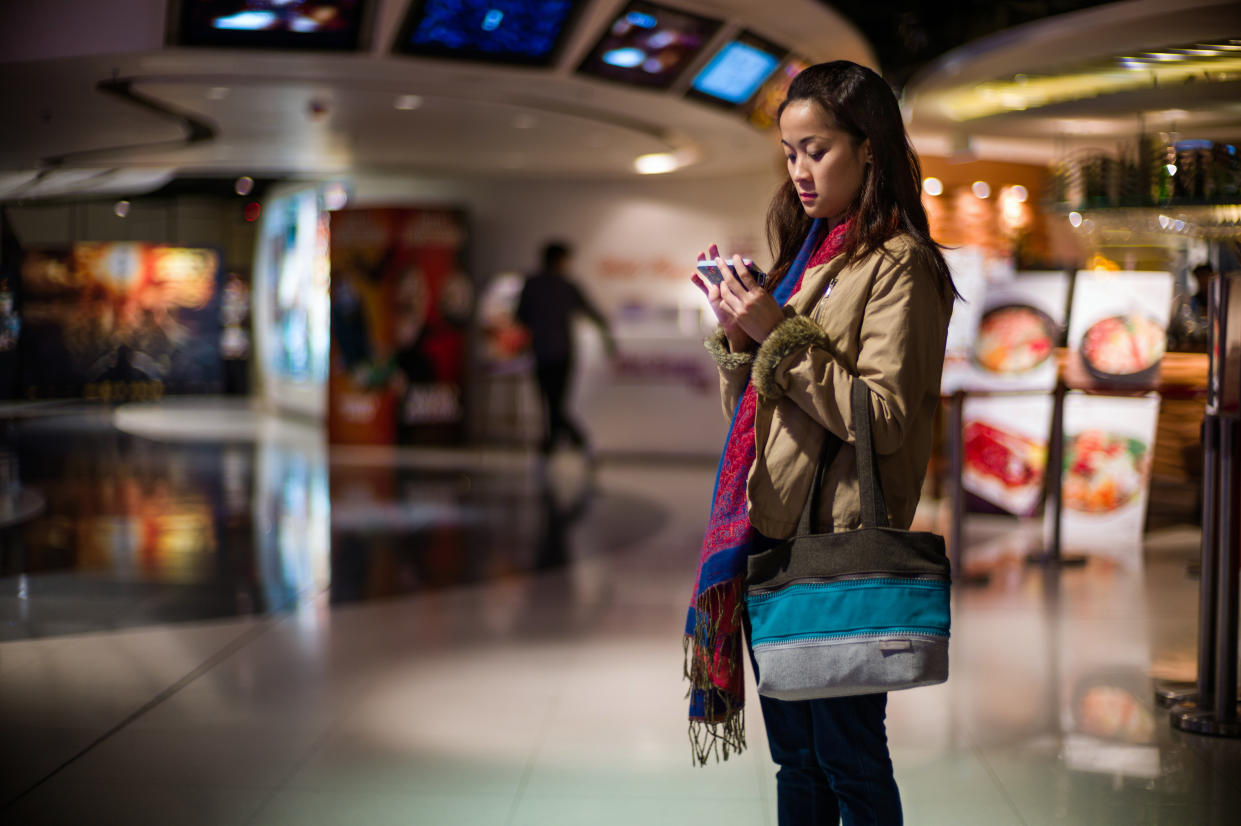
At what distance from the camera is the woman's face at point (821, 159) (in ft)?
5.08

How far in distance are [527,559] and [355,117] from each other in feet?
14.8

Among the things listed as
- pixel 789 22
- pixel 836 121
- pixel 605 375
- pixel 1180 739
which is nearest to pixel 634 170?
pixel 605 375

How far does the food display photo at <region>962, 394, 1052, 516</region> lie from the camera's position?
6535 mm

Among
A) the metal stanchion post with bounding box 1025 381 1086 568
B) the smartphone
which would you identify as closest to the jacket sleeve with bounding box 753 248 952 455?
the smartphone

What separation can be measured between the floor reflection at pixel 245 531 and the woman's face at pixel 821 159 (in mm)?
2583

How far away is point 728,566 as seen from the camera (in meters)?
1.58

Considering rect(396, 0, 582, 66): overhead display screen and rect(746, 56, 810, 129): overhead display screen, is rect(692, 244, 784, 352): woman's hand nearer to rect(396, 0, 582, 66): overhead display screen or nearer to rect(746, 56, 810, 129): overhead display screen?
rect(396, 0, 582, 66): overhead display screen

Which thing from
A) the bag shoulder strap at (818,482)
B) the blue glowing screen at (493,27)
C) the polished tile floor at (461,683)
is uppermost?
the blue glowing screen at (493,27)

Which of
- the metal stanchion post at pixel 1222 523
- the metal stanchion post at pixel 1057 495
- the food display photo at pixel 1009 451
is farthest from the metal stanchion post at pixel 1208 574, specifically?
the food display photo at pixel 1009 451

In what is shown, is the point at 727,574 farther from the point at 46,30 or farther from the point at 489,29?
the point at 489,29

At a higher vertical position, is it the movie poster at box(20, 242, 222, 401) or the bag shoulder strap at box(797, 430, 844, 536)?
the movie poster at box(20, 242, 222, 401)

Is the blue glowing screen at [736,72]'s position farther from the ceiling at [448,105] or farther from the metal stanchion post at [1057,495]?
the metal stanchion post at [1057,495]

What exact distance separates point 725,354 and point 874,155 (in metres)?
0.33

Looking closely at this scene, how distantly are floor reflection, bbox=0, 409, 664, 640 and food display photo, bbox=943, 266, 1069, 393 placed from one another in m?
2.05
